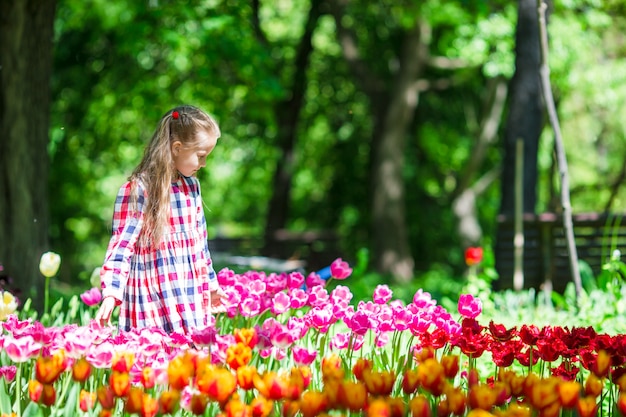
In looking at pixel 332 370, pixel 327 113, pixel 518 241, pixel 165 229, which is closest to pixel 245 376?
pixel 332 370

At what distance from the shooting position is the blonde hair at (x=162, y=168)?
3389mm

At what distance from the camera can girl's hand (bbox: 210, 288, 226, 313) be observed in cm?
368

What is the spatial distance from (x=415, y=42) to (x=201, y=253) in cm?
988

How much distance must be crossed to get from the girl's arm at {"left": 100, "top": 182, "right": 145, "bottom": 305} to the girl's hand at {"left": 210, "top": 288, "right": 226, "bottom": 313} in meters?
0.46

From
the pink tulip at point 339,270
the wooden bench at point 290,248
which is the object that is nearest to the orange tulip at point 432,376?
the pink tulip at point 339,270

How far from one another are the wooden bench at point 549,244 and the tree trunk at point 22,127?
3.45 meters

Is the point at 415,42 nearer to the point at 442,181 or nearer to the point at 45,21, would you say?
the point at 442,181

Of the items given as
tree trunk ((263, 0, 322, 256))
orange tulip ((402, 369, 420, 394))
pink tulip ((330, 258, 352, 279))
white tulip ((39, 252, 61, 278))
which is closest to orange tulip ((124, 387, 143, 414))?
orange tulip ((402, 369, 420, 394))

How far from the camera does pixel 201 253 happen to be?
3.62 meters

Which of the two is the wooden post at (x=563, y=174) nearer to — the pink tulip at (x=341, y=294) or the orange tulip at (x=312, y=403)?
the pink tulip at (x=341, y=294)

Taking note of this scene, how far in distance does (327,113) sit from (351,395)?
14.8 m

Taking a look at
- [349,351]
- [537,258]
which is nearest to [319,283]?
[349,351]

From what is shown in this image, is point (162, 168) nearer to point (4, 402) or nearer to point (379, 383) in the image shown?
point (4, 402)

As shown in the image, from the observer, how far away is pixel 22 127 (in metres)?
6.22
